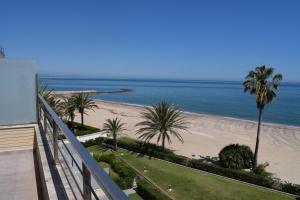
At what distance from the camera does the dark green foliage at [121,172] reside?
695 inches

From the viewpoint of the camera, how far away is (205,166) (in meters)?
22.5

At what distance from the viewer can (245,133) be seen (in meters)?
41.1

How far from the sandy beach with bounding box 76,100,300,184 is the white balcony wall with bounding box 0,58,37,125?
795 inches

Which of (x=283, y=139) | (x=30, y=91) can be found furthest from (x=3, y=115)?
(x=283, y=139)

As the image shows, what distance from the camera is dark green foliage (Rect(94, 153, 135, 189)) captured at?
1764 centimetres

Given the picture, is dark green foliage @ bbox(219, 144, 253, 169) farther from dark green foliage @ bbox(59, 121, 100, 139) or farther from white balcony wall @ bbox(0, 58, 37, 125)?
white balcony wall @ bbox(0, 58, 37, 125)

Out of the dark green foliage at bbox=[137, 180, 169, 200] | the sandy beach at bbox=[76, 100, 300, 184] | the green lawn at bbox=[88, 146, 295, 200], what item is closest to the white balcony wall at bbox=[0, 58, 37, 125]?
the dark green foliage at bbox=[137, 180, 169, 200]

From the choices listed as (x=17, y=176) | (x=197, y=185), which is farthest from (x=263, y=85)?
(x=17, y=176)

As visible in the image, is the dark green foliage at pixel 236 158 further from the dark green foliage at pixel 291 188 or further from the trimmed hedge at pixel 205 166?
the dark green foliage at pixel 291 188

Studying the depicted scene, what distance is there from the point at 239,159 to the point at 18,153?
20792 millimetres

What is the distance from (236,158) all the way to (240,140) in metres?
12.7

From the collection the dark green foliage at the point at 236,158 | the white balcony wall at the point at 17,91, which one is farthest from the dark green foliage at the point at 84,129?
the white balcony wall at the point at 17,91

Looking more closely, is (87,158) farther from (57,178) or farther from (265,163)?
(265,163)

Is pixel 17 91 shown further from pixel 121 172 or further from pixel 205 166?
pixel 205 166
